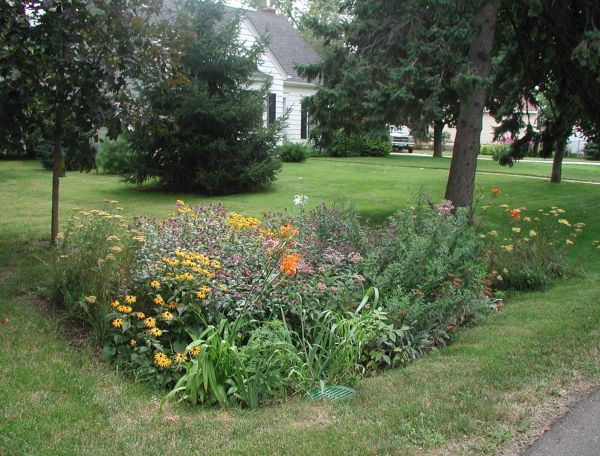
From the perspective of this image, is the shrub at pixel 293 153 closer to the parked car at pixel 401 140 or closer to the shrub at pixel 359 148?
the shrub at pixel 359 148

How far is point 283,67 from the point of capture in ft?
92.9

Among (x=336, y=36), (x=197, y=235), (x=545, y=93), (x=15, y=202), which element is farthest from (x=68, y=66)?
(x=545, y=93)

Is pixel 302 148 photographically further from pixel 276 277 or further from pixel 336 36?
pixel 276 277

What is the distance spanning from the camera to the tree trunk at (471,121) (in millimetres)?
10602

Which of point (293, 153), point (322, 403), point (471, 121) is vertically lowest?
point (322, 403)

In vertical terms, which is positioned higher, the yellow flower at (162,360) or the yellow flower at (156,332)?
the yellow flower at (156,332)

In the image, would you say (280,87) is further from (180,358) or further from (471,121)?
(180,358)

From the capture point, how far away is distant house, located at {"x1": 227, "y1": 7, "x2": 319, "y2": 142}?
84.0 feet

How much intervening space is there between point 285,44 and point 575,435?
29.2 metres

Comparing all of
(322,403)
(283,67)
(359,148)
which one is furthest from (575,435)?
(359,148)

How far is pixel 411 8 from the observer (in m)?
10.2

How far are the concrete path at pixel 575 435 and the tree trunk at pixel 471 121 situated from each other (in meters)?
6.56

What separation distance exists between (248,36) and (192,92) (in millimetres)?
12037

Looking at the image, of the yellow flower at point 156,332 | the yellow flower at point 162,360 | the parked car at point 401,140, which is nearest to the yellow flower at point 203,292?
the yellow flower at point 156,332
